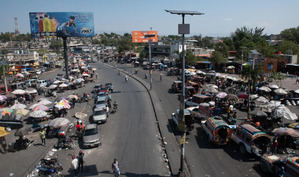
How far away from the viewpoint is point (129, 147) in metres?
16.4

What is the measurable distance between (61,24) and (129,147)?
1465 inches

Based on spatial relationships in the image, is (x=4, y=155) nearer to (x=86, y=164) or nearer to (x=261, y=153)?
(x=86, y=164)

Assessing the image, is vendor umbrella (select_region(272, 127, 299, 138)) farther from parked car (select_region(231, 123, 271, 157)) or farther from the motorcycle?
the motorcycle

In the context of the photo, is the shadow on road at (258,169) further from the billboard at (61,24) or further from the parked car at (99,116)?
the billboard at (61,24)

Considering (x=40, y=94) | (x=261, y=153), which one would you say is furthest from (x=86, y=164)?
(x=40, y=94)

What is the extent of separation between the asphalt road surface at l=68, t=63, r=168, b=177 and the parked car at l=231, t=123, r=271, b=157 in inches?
207

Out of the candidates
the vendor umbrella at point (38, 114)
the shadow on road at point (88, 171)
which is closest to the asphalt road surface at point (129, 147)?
the shadow on road at point (88, 171)

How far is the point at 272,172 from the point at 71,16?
4416 cm

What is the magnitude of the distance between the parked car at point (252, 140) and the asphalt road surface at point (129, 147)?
527 cm

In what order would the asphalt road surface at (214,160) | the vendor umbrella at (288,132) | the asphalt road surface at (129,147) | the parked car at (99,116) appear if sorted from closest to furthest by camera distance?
1. the asphalt road surface at (214,160)
2. the asphalt road surface at (129,147)
3. the vendor umbrella at (288,132)
4. the parked car at (99,116)

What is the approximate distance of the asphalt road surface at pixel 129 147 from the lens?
1341cm

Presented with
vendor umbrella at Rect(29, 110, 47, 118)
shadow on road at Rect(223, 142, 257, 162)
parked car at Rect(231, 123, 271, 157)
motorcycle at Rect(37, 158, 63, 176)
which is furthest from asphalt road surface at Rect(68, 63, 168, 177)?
vendor umbrella at Rect(29, 110, 47, 118)

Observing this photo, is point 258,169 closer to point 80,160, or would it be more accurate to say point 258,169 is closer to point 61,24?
point 80,160

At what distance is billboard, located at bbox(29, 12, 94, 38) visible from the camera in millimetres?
44875
